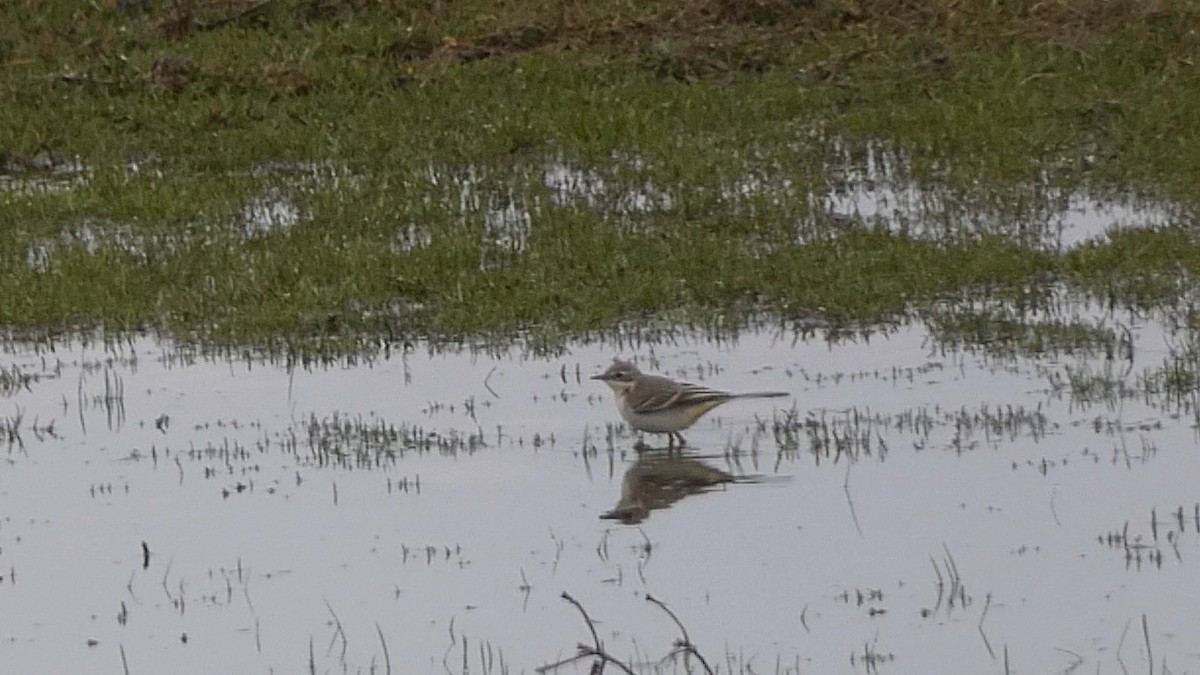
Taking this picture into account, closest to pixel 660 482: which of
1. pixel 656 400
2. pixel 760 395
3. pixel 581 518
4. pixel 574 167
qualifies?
pixel 656 400

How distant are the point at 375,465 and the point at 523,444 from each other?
719mm

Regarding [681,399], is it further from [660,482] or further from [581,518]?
[581,518]

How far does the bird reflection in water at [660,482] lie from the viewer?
10164 millimetres

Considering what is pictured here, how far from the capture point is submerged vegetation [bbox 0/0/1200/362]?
1428 centimetres

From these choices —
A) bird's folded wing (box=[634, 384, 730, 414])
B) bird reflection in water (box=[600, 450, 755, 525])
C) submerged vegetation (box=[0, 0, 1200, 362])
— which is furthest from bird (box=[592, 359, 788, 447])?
submerged vegetation (box=[0, 0, 1200, 362])

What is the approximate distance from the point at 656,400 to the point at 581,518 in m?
1.22

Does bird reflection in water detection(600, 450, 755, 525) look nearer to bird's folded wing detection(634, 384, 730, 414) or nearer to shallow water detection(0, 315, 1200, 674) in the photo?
shallow water detection(0, 315, 1200, 674)

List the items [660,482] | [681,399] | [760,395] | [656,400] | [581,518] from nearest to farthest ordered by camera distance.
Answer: [581,518] < [660,482] < [656,400] < [681,399] < [760,395]

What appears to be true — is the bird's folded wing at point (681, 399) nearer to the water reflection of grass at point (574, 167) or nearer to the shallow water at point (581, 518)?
the shallow water at point (581, 518)

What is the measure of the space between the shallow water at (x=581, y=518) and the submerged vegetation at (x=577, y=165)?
923 millimetres

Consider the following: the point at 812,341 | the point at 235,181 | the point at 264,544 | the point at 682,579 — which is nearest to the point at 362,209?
the point at 235,181

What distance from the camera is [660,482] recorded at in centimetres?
1069

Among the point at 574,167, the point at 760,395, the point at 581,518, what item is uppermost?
the point at 574,167

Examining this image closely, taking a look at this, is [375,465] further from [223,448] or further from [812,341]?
[812,341]
